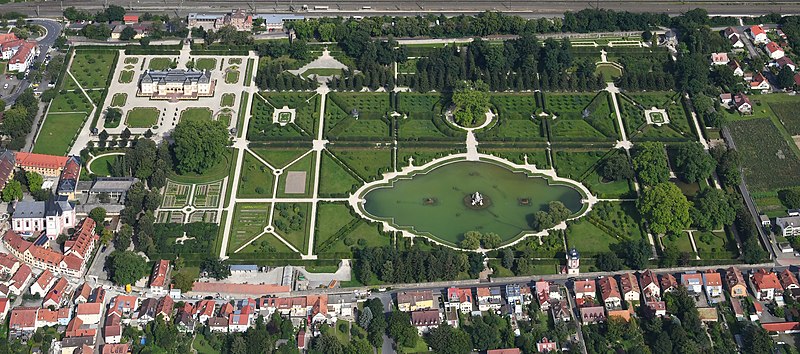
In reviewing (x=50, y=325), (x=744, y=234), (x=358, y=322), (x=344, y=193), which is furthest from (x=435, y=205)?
(x=50, y=325)

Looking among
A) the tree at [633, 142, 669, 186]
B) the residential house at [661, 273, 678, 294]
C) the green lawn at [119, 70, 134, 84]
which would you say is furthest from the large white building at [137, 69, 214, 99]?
the residential house at [661, 273, 678, 294]

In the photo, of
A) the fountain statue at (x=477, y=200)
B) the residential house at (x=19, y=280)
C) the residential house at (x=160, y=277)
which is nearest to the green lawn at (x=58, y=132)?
the residential house at (x=19, y=280)

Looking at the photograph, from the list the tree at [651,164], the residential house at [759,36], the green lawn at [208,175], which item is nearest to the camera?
the tree at [651,164]

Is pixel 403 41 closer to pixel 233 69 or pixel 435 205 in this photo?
pixel 233 69

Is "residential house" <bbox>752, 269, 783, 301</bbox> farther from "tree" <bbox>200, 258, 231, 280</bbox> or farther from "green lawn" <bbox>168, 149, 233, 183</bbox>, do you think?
"green lawn" <bbox>168, 149, 233, 183</bbox>

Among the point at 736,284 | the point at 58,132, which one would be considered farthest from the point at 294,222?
the point at 736,284

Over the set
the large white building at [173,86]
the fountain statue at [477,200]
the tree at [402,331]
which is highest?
the large white building at [173,86]

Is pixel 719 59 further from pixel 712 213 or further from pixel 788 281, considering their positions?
pixel 788 281

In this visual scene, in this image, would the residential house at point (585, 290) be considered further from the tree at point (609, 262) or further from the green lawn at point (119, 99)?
the green lawn at point (119, 99)
